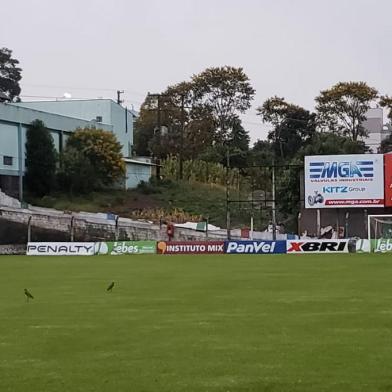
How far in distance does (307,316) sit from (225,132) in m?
93.4

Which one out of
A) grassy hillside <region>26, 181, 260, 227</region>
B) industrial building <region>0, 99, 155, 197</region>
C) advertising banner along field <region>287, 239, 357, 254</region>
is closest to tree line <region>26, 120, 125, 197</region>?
industrial building <region>0, 99, 155, 197</region>

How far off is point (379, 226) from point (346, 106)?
3735 centimetres

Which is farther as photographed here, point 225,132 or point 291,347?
point 225,132

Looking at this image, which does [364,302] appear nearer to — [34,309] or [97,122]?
[34,309]

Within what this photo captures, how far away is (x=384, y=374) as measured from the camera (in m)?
11.2

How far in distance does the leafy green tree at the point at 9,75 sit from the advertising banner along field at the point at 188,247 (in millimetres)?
70790

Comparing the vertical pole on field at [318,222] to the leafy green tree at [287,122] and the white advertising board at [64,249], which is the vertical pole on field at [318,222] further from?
the leafy green tree at [287,122]

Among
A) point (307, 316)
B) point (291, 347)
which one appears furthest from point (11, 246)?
point (291, 347)

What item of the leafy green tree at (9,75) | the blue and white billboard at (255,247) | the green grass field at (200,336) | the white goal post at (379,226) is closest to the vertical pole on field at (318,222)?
the white goal post at (379,226)

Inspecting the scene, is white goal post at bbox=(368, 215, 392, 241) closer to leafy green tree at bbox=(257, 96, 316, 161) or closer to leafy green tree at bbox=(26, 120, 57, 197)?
leafy green tree at bbox=(26, 120, 57, 197)

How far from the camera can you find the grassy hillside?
Result: 79750 millimetres

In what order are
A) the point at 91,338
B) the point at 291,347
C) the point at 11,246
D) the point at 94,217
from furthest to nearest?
the point at 94,217 < the point at 11,246 < the point at 91,338 < the point at 291,347

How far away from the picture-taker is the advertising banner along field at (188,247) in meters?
58.8

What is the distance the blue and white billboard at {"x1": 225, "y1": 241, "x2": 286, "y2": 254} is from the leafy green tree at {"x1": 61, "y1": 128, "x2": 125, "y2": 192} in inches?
1084
